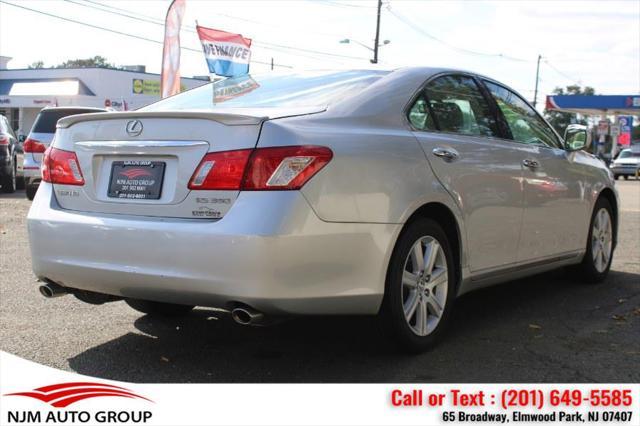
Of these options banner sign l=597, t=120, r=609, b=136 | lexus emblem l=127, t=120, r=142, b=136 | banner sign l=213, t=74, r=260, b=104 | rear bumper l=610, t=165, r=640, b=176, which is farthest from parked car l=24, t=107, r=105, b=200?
banner sign l=597, t=120, r=609, b=136

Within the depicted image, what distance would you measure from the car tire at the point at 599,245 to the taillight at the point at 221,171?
3654 millimetres

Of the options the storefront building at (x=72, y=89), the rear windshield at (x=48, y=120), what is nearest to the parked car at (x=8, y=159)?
the rear windshield at (x=48, y=120)

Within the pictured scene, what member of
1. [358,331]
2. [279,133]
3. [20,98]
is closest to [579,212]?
[358,331]

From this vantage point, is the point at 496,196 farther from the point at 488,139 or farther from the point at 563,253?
the point at 563,253

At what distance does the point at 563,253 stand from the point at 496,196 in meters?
1.26

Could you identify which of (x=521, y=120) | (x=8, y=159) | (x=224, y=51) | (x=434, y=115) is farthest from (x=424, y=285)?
(x=224, y=51)

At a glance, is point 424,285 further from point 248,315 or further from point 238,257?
point 238,257

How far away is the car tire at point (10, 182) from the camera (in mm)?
14336

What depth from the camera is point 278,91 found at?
13.8 ft

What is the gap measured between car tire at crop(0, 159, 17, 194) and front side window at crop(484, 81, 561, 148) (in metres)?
11.6

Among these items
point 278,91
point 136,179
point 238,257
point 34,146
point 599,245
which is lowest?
point 599,245

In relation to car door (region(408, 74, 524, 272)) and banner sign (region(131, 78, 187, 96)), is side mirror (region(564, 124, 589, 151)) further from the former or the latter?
banner sign (region(131, 78, 187, 96))

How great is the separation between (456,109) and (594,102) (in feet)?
151

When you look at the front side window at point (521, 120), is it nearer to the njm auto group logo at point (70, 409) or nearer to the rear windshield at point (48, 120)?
the njm auto group logo at point (70, 409)
